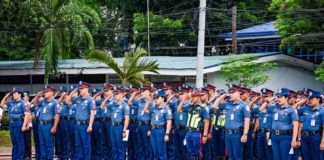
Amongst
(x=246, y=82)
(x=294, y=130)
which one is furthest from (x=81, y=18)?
(x=294, y=130)

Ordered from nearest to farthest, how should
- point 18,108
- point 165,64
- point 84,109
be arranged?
point 84,109, point 18,108, point 165,64

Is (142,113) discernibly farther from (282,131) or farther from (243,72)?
(243,72)

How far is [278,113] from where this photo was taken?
47.7 feet

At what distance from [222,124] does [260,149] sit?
1.03 metres

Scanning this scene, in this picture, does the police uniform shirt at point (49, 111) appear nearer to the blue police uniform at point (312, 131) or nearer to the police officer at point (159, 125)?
the police officer at point (159, 125)

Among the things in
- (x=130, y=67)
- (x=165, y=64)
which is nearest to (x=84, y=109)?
(x=130, y=67)

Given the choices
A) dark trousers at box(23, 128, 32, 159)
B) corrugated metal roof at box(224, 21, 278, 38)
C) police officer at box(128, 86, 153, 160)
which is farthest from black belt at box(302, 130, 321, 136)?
corrugated metal roof at box(224, 21, 278, 38)

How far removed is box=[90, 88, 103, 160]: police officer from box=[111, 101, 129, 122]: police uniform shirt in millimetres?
647

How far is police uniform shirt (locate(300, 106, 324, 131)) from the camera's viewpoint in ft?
48.0

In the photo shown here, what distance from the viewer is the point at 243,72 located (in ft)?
89.7

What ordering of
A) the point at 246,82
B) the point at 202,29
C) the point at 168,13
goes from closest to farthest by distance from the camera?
the point at 202,29 < the point at 246,82 < the point at 168,13

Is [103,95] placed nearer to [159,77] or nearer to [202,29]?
[202,29]

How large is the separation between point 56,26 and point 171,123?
516 inches

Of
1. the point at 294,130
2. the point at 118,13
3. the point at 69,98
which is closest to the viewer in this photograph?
the point at 294,130
